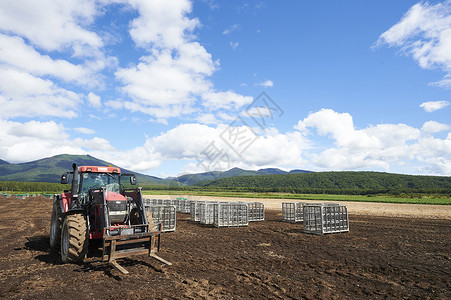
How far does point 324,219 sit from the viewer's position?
1597cm

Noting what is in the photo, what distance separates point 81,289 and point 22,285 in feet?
5.74

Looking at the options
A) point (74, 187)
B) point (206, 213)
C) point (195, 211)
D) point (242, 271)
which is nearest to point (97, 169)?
point (74, 187)

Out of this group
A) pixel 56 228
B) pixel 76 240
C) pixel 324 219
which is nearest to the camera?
pixel 76 240

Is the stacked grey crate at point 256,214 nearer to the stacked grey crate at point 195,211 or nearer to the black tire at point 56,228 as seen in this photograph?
the stacked grey crate at point 195,211

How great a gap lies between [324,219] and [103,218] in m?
13.1

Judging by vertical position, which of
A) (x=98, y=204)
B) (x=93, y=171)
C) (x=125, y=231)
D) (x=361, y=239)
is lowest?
(x=361, y=239)

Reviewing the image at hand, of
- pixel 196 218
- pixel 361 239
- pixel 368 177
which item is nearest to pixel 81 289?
pixel 361 239

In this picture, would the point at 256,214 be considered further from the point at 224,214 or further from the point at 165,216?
the point at 165,216

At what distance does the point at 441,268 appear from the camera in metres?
9.07

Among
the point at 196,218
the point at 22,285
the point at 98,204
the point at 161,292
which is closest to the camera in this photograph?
the point at 161,292

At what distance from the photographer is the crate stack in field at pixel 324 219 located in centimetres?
1582

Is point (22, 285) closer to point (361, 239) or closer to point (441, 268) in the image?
point (441, 268)

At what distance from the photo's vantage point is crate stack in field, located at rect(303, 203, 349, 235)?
15820 millimetres

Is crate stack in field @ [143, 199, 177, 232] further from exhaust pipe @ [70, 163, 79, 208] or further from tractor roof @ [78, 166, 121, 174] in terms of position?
exhaust pipe @ [70, 163, 79, 208]
